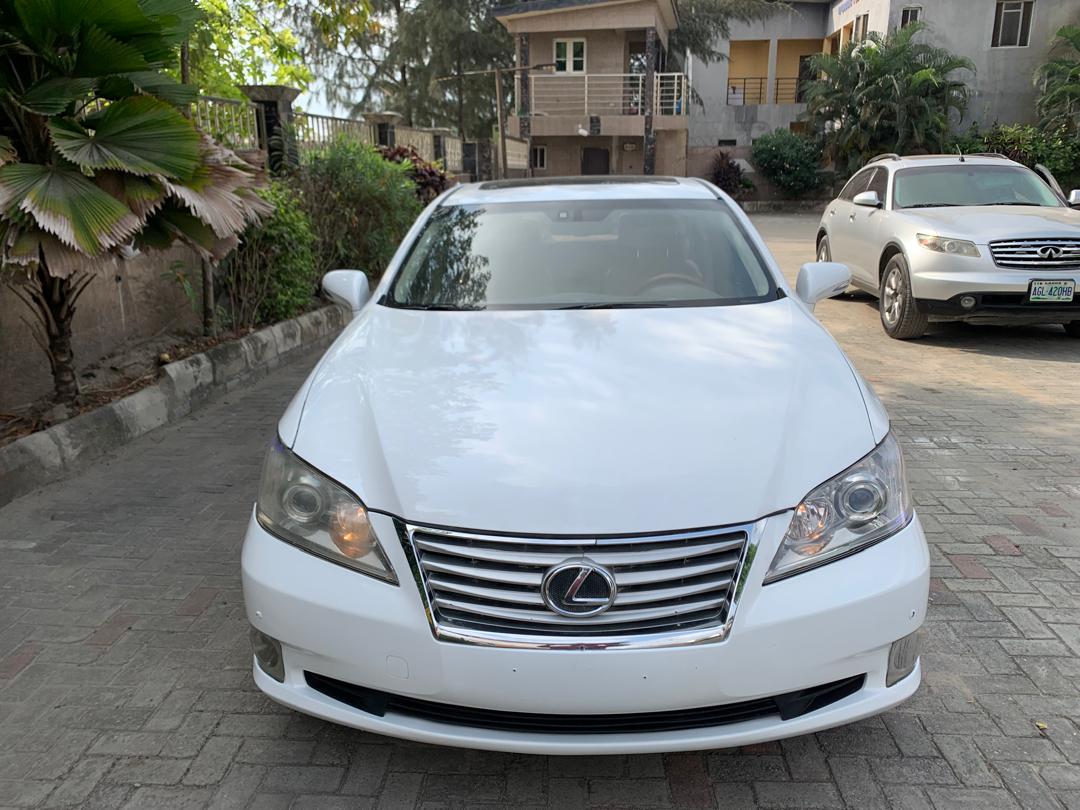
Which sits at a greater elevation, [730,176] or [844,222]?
[844,222]

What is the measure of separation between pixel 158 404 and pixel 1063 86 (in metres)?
27.9

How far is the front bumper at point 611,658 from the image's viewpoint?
1999mm

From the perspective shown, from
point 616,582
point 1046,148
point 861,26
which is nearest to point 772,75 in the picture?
point 861,26

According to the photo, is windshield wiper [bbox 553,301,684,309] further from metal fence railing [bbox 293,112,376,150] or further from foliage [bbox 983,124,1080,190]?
foliage [bbox 983,124,1080,190]

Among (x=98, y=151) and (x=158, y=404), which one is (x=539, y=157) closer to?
(x=158, y=404)

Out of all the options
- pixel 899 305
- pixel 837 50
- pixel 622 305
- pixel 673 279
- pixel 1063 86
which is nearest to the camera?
pixel 622 305

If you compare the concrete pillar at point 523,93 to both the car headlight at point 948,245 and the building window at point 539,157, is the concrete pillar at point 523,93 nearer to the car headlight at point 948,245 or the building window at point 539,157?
the building window at point 539,157

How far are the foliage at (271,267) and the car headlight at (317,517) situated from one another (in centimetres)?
534

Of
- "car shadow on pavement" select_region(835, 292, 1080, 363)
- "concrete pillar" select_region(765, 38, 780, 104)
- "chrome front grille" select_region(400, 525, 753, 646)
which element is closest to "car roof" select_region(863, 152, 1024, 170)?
"car shadow on pavement" select_region(835, 292, 1080, 363)

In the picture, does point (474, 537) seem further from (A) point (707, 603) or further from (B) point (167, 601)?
(B) point (167, 601)

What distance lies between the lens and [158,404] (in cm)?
571

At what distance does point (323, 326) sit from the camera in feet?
27.6

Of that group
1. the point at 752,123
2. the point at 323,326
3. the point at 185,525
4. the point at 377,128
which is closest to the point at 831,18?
the point at 752,123

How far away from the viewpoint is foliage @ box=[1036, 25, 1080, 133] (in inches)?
995
